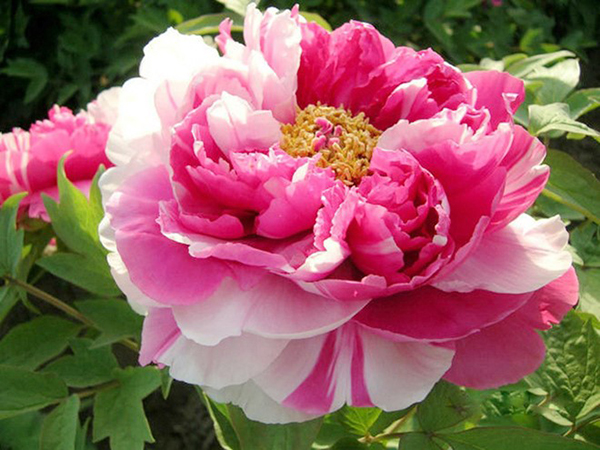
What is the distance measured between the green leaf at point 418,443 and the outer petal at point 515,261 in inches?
5.9

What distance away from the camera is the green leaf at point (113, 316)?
70 centimetres

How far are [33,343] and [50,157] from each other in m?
0.19

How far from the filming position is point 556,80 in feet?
2.41

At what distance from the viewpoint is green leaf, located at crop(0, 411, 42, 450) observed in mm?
920

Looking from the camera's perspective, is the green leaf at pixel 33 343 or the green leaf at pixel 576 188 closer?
the green leaf at pixel 576 188

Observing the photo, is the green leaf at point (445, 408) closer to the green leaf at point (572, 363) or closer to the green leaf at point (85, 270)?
the green leaf at point (572, 363)

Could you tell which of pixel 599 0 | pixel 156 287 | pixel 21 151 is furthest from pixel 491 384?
pixel 599 0

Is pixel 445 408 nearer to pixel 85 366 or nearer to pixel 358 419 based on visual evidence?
pixel 358 419

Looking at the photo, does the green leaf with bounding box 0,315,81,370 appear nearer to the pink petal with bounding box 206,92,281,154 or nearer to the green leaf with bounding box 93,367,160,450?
the green leaf with bounding box 93,367,160,450

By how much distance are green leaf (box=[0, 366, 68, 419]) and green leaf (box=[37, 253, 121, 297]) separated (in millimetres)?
82

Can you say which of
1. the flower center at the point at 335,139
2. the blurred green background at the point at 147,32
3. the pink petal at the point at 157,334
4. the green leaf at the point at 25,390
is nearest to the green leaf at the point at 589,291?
the flower center at the point at 335,139

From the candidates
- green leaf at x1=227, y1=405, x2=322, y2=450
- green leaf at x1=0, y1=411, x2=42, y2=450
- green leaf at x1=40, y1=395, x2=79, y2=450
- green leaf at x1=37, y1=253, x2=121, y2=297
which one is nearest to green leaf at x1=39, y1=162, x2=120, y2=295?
green leaf at x1=37, y1=253, x2=121, y2=297

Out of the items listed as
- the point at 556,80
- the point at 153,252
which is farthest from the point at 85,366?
the point at 556,80

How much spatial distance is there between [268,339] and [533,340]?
161 millimetres
